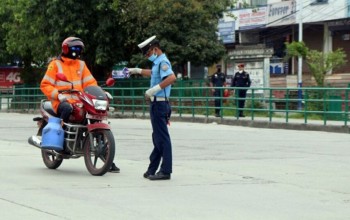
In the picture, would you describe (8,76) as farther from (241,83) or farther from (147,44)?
(147,44)

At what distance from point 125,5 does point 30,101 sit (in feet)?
25.9

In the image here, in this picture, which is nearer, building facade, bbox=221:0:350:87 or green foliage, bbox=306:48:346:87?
green foliage, bbox=306:48:346:87

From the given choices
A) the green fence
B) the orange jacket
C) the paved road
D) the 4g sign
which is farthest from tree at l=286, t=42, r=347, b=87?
the 4g sign

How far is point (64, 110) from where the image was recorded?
9.98 m

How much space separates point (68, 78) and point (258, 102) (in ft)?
46.1

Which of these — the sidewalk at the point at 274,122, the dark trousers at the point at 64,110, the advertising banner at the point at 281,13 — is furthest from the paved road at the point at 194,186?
the advertising banner at the point at 281,13

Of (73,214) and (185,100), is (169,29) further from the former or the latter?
(73,214)

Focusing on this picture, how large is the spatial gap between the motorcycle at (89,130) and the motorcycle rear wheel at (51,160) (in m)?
0.25

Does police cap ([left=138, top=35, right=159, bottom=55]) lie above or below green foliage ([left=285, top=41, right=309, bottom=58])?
below

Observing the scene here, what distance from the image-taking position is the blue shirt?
959 cm

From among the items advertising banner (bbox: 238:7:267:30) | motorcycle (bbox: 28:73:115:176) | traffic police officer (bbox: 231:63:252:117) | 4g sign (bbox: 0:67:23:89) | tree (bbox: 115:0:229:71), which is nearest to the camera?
motorcycle (bbox: 28:73:115:176)

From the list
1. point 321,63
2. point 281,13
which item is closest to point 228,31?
point 281,13

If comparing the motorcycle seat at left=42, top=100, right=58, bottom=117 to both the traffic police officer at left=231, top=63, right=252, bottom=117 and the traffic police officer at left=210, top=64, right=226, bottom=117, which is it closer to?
the traffic police officer at left=231, top=63, right=252, bottom=117

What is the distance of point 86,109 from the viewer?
9906mm
